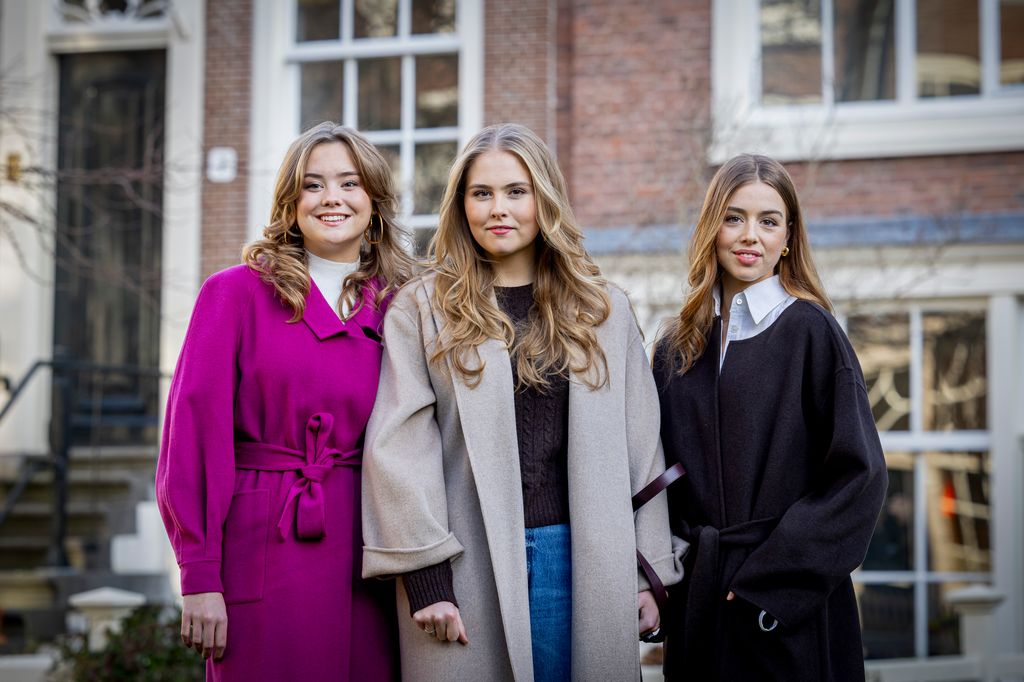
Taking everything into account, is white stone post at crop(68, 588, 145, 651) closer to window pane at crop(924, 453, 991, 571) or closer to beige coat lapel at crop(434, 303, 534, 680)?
beige coat lapel at crop(434, 303, 534, 680)

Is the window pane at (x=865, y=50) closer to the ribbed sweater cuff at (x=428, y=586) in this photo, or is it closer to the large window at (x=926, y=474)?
the large window at (x=926, y=474)

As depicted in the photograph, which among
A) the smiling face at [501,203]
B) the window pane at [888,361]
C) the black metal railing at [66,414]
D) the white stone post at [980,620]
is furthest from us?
the window pane at [888,361]

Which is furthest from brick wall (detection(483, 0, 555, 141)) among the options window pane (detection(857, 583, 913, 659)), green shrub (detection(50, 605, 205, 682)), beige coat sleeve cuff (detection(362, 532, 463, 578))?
beige coat sleeve cuff (detection(362, 532, 463, 578))

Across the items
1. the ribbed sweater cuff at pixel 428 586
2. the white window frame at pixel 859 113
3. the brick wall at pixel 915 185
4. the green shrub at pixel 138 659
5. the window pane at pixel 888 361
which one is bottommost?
the green shrub at pixel 138 659

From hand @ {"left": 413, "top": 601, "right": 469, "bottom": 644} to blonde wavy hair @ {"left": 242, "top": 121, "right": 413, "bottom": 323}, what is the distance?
0.94 m

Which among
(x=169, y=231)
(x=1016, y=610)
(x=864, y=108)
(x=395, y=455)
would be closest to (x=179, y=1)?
(x=169, y=231)

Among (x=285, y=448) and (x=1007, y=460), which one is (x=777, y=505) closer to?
(x=285, y=448)

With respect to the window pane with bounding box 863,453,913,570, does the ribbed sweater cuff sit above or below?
above

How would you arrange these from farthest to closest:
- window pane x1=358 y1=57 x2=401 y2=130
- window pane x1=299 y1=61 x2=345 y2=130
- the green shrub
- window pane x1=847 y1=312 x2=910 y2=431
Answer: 1. window pane x1=299 y1=61 x2=345 y2=130
2. window pane x1=358 y1=57 x2=401 y2=130
3. window pane x1=847 y1=312 x2=910 y2=431
4. the green shrub

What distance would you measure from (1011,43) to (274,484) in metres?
6.87

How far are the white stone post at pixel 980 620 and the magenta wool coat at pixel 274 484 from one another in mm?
4500

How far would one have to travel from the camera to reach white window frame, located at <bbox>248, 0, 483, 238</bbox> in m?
8.29

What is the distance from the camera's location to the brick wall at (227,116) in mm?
8422

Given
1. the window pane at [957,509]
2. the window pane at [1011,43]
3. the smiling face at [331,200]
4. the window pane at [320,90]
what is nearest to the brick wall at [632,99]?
the window pane at [320,90]
